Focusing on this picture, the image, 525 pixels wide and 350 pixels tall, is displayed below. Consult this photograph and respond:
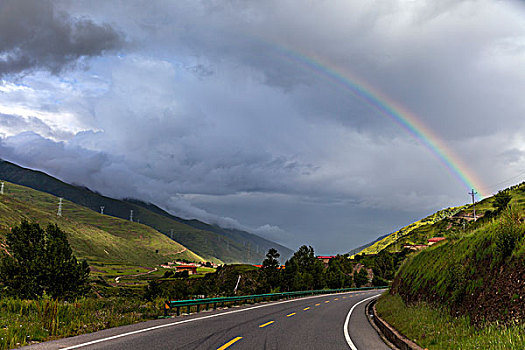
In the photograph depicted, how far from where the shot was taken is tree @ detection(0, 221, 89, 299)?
51.5 m

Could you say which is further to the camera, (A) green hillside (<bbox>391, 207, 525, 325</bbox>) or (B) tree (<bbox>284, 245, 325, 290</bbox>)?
(B) tree (<bbox>284, 245, 325, 290</bbox>)

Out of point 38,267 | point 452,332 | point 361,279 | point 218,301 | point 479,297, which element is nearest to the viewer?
point 452,332

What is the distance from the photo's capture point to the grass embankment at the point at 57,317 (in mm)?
10484

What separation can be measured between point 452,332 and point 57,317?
1232cm

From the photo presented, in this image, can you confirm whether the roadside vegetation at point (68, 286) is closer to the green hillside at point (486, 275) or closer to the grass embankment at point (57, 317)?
the grass embankment at point (57, 317)

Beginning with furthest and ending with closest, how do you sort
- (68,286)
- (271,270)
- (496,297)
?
(271,270)
(68,286)
(496,297)

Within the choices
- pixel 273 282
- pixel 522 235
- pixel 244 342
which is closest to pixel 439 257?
pixel 522 235

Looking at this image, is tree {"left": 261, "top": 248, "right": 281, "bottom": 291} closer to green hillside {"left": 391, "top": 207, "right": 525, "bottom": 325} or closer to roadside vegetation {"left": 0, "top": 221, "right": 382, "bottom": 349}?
roadside vegetation {"left": 0, "top": 221, "right": 382, "bottom": 349}

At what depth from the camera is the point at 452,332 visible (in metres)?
10.6

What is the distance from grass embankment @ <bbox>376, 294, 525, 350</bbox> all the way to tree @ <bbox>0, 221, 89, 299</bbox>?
49306 mm

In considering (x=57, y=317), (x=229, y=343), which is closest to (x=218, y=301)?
(x=57, y=317)

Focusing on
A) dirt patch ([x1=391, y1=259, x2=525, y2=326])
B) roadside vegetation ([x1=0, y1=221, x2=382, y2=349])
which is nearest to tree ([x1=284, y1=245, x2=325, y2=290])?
roadside vegetation ([x1=0, y1=221, x2=382, y2=349])

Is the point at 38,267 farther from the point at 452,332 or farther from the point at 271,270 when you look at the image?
the point at 452,332

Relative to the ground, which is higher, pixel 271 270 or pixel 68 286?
pixel 271 270
